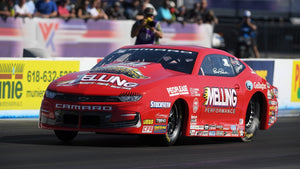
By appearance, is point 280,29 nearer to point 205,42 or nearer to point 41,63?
point 205,42

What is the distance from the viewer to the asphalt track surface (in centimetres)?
767

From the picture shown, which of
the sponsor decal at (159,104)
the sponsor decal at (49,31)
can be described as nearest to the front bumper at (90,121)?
the sponsor decal at (159,104)

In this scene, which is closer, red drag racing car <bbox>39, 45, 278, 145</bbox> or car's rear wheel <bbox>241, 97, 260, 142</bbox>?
red drag racing car <bbox>39, 45, 278, 145</bbox>

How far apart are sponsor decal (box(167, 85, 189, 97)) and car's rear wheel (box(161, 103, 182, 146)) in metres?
0.18

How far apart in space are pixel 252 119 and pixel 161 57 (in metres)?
1.93

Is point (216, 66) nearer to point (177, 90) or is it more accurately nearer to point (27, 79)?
point (177, 90)

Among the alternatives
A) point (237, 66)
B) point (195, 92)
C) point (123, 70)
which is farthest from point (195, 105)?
point (237, 66)

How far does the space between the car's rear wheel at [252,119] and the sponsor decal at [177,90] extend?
6.17 feet

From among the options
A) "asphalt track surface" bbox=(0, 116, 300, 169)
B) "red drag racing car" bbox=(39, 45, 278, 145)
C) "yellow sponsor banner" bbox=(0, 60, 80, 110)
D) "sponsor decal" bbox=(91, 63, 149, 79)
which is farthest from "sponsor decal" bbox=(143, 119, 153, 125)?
"yellow sponsor banner" bbox=(0, 60, 80, 110)

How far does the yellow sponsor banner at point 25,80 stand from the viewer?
1311cm

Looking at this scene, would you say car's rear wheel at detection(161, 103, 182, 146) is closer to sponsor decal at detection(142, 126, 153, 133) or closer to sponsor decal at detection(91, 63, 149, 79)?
sponsor decal at detection(142, 126, 153, 133)

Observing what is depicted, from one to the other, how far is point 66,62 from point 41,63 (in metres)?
0.56

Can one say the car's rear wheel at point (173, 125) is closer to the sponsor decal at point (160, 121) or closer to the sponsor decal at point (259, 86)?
the sponsor decal at point (160, 121)

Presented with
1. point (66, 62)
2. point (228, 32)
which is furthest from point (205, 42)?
point (66, 62)
